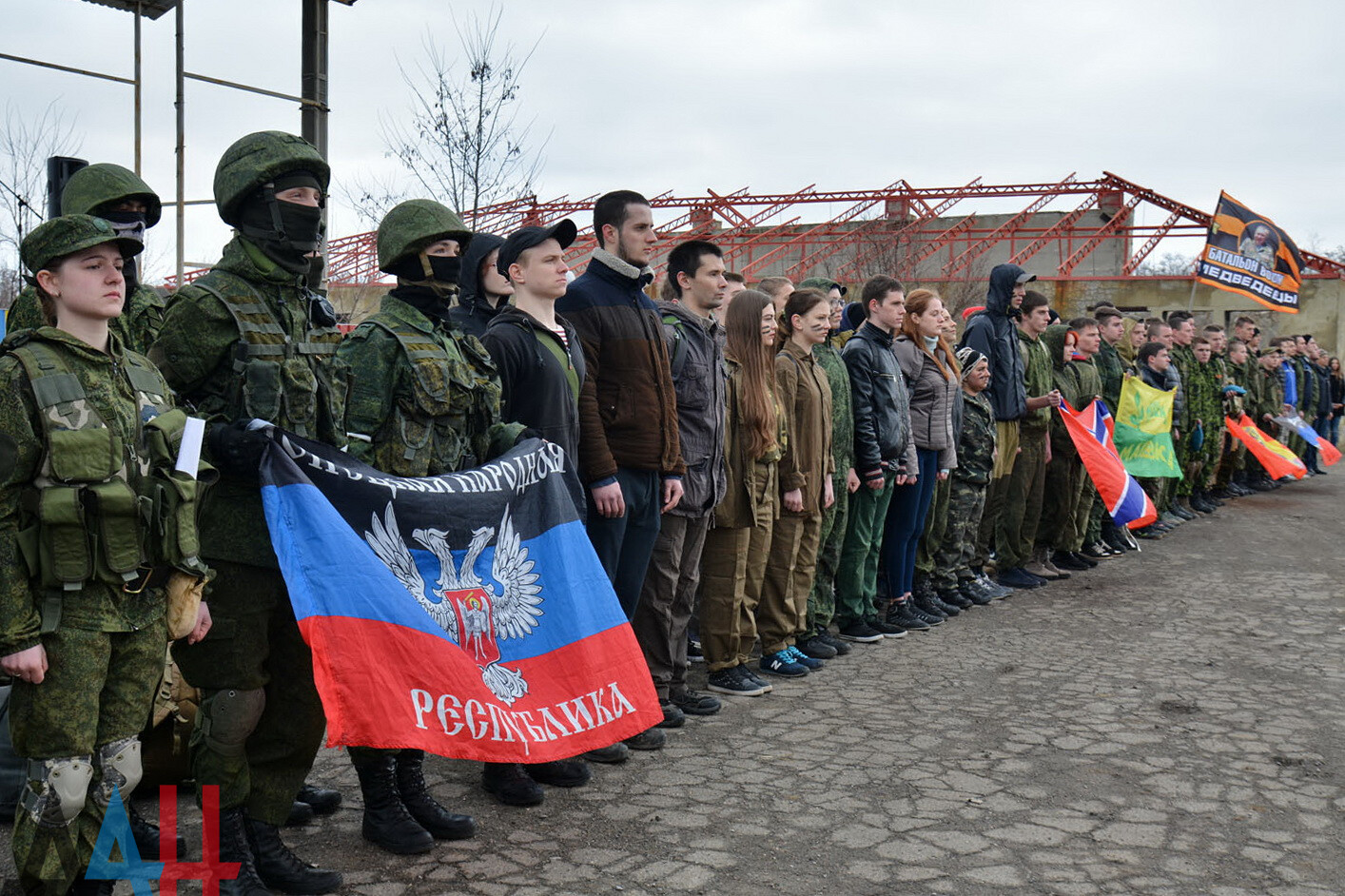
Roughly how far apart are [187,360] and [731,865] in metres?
2.40

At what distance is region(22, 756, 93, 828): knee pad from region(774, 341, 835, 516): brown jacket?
4.37 metres

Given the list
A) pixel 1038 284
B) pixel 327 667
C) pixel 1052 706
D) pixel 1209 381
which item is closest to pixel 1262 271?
pixel 1209 381

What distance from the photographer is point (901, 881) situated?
402 cm

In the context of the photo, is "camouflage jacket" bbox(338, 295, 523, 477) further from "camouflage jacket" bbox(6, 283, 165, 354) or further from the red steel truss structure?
the red steel truss structure

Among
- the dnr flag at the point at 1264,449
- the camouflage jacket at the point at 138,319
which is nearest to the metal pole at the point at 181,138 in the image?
the camouflage jacket at the point at 138,319

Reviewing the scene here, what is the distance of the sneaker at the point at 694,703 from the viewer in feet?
20.1

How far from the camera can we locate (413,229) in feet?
14.1

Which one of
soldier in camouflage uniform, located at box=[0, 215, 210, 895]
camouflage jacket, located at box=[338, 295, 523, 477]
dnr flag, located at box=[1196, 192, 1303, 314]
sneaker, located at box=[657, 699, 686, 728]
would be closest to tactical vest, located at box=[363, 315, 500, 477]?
camouflage jacket, located at box=[338, 295, 523, 477]

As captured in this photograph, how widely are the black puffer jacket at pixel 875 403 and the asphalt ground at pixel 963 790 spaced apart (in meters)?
1.21

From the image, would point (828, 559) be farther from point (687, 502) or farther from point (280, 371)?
point (280, 371)

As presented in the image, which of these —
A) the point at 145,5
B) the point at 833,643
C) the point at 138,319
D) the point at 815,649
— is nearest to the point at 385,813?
the point at 138,319

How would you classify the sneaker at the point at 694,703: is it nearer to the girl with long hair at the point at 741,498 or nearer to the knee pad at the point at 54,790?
the girl with long hair at the point at 741,498

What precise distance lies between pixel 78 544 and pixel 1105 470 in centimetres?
897

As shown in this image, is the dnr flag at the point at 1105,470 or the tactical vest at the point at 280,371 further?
the dnr flag at the point at 1105,470
